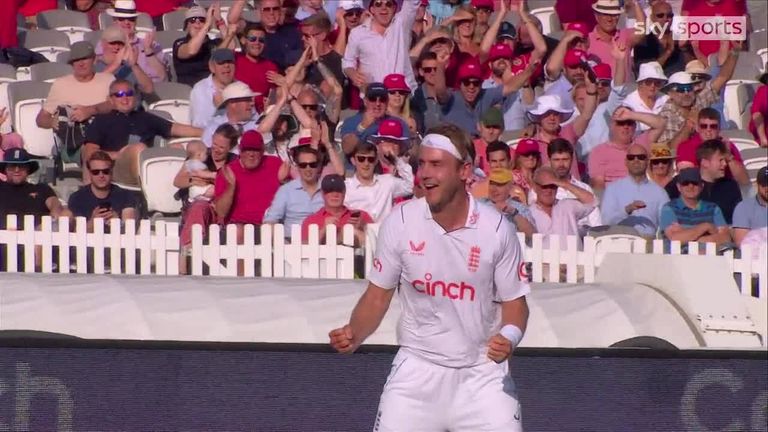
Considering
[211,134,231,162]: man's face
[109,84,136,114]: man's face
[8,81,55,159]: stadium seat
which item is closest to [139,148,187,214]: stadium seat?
[211,134,231,162]: man's face

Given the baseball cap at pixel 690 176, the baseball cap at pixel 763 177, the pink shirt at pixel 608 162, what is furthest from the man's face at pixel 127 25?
the baseball cap at pixel 763 177

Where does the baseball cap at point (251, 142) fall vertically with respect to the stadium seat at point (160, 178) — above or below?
above

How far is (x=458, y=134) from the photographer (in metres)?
6.64

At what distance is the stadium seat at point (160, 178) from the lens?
41.5 feet

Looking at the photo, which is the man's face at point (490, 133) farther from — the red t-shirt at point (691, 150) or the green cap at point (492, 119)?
the red t-shirt at point (691, 150)

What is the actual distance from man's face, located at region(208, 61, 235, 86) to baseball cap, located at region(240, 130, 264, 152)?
1.44 metres

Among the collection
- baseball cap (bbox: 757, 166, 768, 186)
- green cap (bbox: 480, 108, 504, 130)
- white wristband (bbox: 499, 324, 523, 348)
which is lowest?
baseball cap (bbox: 757, 166, 768, 186)

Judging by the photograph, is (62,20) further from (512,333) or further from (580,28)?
(512,333)

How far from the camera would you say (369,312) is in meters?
6.68

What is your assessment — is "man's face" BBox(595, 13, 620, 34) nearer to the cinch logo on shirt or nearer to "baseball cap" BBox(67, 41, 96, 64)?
"baseball cap" BBox(67, 41, 96, 64)

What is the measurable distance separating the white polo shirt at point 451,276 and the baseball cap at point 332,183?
5040 mm

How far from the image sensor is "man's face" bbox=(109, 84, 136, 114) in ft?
43.5

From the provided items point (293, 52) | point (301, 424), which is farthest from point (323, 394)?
point (293, 52)

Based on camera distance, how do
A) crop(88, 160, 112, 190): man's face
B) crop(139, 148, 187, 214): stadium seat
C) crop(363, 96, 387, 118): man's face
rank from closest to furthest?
crop(88, 160, 112, 190): man's face < crop(139, 148, 187, 214): stadium seat < crop(363, 96, 387, 118): man's face
